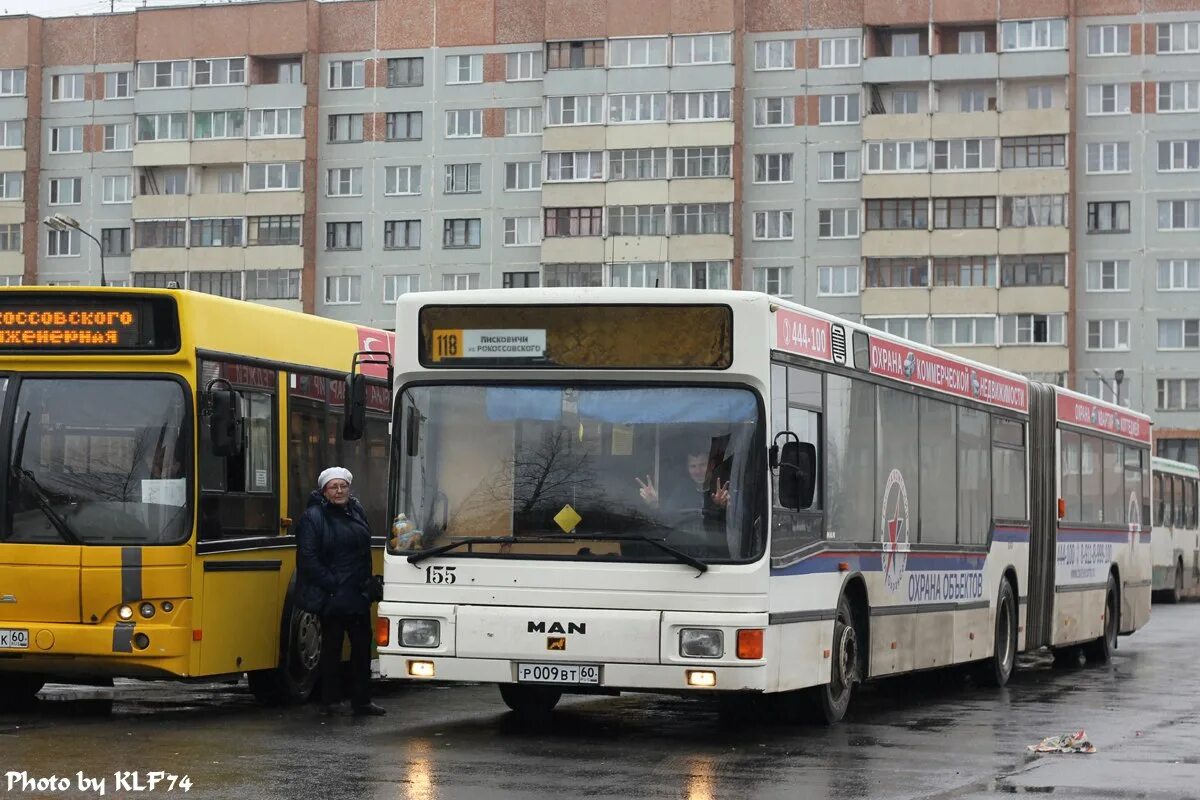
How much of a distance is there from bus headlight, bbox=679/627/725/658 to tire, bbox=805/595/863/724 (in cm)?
179

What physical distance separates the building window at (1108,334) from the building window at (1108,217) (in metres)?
3.65

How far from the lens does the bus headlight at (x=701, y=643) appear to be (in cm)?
1319

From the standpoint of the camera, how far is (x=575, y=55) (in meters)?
91.9

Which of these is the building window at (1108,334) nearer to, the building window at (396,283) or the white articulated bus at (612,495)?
the building window at (396,283)

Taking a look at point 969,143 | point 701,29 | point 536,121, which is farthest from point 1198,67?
point 536,121

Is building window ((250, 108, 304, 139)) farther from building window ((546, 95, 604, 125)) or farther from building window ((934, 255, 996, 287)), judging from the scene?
building window ((934, 255, 996, 287))

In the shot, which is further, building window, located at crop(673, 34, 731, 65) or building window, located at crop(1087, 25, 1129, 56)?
building window, located at crop(673, 34, 731, 65)

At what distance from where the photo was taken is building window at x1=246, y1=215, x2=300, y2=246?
94.5 meters

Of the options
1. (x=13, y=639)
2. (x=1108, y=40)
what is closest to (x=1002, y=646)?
(x=13, y=639)

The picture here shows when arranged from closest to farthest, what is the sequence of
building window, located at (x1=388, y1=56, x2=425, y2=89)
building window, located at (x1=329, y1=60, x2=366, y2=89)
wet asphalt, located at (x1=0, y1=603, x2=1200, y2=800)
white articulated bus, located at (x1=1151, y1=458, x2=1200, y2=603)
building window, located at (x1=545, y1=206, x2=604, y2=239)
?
wet asphalt, located at (x1=0, y1=603, x2=1200, y2=800), white articulated bus, located at (x1=1151, y1=458, x2=1200, y2=603), building window, located at (x1=545, y1=206, x2=604, y2=239), building window, located at (x1=388, y1=56, x2=425, y2=89), building window, located at (x1=329, y1=60, x2=366, y2=89)

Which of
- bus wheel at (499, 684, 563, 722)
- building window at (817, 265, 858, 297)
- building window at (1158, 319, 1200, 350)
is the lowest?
bus wheel at (499, 684, 563, 722)

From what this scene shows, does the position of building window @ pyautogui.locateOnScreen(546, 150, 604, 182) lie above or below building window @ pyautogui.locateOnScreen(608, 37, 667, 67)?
below

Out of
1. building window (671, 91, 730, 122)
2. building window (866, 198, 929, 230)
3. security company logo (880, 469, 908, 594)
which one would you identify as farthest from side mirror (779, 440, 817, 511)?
building window (671, 91, 730, 122)

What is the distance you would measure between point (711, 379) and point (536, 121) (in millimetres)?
80772
